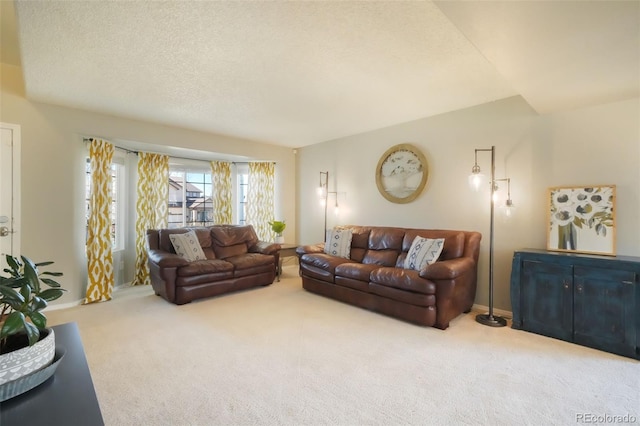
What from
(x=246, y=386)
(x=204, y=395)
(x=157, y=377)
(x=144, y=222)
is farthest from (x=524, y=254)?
(x=144, y=222)

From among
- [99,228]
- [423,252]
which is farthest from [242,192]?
[423,252]

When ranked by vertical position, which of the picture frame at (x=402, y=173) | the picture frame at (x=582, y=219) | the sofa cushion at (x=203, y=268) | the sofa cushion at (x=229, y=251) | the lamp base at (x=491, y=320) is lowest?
the lamp base at (x=491, y=320)

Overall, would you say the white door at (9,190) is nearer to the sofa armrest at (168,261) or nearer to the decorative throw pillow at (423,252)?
the sofa armrest at (168,261)

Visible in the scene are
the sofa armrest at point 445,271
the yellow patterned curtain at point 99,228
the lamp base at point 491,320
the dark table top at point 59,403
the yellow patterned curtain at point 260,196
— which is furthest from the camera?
the yellow patterned curtain at point 260,196

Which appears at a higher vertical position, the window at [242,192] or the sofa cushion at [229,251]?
the window at [242,192]

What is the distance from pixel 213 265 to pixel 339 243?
185cm

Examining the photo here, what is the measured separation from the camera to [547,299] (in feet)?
9.38

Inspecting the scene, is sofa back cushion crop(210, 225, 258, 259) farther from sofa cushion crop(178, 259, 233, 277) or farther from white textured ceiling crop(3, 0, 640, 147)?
white textured ceiling crop(3, 0, 640, 147)

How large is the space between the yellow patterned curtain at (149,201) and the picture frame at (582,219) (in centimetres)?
553

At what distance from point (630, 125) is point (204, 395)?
14.0ft

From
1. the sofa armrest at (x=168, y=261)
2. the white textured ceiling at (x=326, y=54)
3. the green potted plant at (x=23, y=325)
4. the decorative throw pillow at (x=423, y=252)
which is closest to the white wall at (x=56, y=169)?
the white textured ceiling at (x=326, y=54)

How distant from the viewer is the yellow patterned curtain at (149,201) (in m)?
4.86

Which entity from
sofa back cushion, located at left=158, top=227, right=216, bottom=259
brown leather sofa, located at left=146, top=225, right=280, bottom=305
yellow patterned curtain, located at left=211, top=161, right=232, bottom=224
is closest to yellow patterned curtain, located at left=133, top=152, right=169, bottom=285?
sofa back cushion, located at left=158, top=227, right=216, bottom=259

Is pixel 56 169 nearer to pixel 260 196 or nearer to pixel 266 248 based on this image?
pixel 266 248
